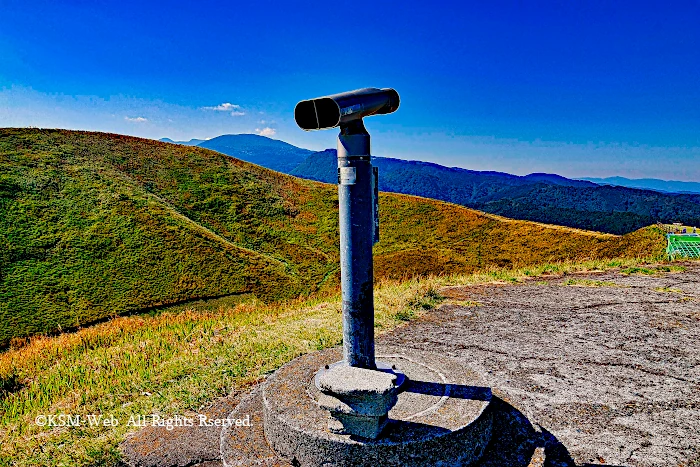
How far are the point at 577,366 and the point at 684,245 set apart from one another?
18.2 metres

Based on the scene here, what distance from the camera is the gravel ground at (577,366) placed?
460 cm

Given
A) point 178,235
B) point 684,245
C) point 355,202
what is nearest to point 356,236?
point 355,202

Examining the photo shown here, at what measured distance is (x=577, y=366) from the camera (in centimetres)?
671

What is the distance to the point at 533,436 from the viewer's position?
4.36 meters

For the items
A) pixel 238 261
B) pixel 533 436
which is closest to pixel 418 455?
pixel 533 436

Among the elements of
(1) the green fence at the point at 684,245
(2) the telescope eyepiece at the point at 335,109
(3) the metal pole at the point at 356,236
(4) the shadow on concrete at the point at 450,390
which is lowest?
(1) the green fence at the point at 684,245

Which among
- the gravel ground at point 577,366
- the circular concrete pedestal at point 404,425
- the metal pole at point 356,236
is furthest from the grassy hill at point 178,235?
the metal pole at point 356,236

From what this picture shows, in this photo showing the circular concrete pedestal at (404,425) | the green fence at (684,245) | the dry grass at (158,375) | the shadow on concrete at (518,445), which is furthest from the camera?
the green fence at (684,245)

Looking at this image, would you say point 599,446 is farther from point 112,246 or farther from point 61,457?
point 112,246

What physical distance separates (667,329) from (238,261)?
25.3 meters

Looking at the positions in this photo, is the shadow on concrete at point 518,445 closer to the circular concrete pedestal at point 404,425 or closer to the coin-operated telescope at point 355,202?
the circular concrete pedestal at point 404,425

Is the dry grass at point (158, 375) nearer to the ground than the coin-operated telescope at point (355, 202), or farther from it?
nearer to the ground

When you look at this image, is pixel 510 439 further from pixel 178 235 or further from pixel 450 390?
pixel 178 235

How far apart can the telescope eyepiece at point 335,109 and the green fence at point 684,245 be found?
1794cm
